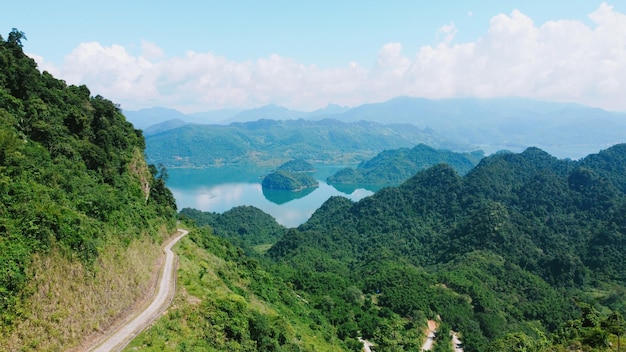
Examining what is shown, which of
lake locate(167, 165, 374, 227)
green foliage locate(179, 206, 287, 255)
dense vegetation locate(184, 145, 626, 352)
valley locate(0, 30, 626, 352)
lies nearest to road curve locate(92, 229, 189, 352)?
valley locate(0, 30, 626, 352)

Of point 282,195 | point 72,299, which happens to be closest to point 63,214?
point 72,299

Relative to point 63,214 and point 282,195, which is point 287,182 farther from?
point 63,214

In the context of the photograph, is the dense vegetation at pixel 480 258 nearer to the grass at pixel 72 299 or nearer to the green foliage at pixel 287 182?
the grass at pixel 72 299

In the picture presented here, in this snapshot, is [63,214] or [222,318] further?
[222,318]

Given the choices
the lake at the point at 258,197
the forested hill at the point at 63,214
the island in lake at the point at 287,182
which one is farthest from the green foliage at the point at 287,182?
the forested hill at the point at 63,214

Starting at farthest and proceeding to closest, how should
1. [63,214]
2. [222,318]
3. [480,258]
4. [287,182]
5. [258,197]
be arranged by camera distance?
[287,182]
[258,197]
[480,258]
[222,318]
[63,214]

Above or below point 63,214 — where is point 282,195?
below
